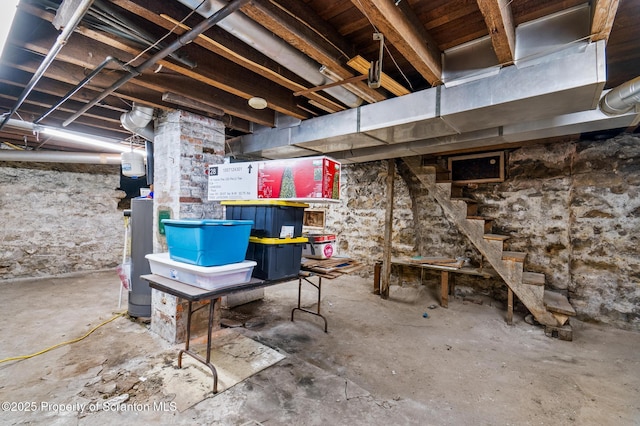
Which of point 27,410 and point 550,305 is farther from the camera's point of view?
point 550,305

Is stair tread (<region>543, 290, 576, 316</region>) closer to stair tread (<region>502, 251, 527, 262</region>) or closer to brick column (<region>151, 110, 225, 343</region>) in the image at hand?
stair tread (<region>502, 251, 527, 262</region>)

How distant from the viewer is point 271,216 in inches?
89.0

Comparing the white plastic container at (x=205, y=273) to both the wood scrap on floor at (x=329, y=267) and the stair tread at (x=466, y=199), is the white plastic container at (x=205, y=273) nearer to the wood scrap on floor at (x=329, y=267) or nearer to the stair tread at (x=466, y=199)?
the wood scrap on floor at (x=329, y=267)

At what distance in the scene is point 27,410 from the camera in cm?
178

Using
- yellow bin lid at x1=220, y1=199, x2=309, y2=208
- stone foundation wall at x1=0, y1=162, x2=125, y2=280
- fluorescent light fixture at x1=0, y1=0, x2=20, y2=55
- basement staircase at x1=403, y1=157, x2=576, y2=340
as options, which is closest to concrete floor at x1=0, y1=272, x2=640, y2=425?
basement staircase at x1=403, y1=157, x2=576, y2=340

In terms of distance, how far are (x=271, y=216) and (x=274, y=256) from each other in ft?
1.08

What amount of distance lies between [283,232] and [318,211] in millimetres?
3787

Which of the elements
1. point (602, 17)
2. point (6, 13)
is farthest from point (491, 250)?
point (6, 13)

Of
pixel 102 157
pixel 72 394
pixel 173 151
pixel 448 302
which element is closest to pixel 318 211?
pixel 448 302

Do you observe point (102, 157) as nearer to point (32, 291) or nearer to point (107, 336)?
point (32, 291)

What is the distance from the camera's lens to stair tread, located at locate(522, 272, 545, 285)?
10.7 feet

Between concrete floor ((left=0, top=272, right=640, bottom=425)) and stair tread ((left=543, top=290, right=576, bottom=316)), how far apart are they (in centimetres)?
32

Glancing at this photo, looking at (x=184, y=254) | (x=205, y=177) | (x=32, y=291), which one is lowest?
(x=32, y=291)

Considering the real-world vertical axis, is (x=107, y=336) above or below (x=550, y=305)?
below
